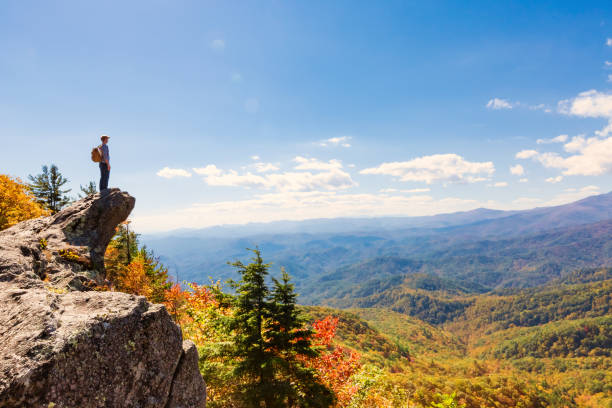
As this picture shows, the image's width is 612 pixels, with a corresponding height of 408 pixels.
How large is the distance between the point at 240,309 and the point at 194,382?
457 cm

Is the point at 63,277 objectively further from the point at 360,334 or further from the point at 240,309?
the point at 360,334

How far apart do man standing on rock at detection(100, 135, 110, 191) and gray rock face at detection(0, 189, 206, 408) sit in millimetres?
6168

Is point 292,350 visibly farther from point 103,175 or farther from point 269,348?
point 103,175

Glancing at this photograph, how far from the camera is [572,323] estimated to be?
191000 millimetres

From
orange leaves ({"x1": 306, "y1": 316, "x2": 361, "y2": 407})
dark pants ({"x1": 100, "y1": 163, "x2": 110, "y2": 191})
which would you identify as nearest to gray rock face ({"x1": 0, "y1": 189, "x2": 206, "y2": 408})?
dark pants ({"x1": 100, "y1": 163, "x2": 110, "y2": 191})

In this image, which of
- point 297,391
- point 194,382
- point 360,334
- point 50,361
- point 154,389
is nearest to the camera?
point 50,361

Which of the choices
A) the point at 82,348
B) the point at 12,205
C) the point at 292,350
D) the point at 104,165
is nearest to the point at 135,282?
A: the point at 104,165

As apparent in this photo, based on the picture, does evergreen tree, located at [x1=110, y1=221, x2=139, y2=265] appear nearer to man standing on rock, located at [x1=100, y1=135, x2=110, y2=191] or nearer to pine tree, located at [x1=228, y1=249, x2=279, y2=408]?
man standing on rock, located at [x1=100, y1=135, x2=110, y2=191]

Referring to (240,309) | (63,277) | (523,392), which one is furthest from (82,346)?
(523,392)

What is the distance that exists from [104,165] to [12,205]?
28.2 feet

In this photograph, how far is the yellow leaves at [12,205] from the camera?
16094mm

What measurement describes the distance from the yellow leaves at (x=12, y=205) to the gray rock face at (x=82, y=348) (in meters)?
10.9

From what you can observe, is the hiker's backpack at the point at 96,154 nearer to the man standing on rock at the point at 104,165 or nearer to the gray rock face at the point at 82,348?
the man standing on rock at the point at 104,165

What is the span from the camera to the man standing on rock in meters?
14.0
